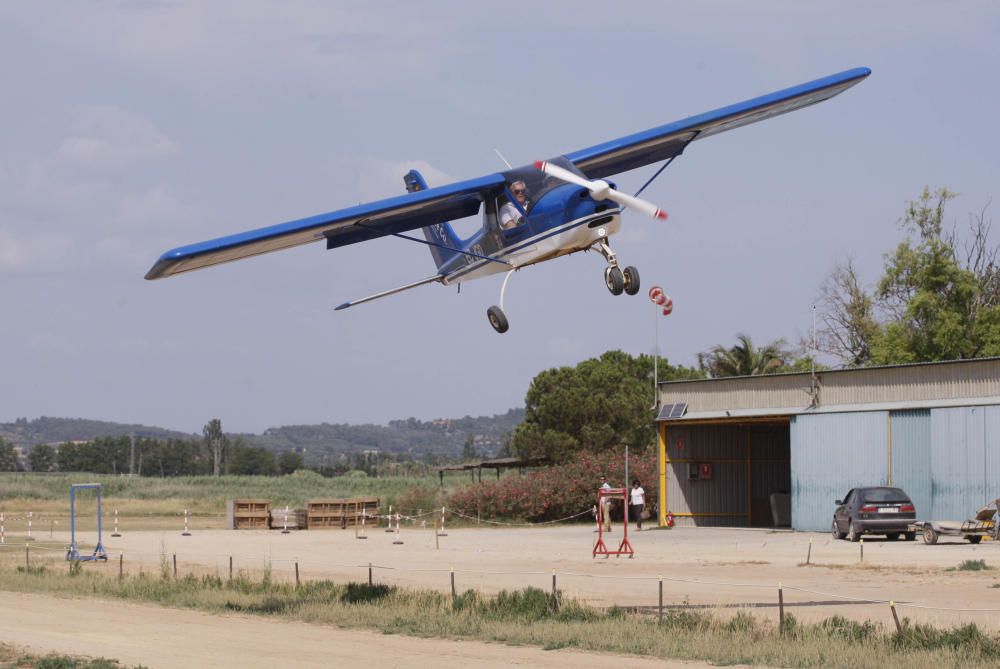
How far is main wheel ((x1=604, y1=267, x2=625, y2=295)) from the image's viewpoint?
1953cm

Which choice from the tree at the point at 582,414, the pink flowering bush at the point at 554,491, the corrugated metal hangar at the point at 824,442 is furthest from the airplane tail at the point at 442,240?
the tree at the point at 582,414

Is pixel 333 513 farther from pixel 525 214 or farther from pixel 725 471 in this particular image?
pixel 525 214

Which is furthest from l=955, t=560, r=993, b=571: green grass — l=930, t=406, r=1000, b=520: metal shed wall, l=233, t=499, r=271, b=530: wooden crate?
l=233, t=499, r=271, b=530: wooden crate

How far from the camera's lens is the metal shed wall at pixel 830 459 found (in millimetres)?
40188

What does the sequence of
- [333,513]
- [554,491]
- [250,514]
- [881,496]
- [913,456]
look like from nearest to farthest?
1. [881,496]
2. [913,456]
3. [554,491]
4. [333,513]
5. [250,514]

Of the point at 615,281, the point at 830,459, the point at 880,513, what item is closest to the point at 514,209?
the point at 615,281

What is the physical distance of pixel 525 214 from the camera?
21391 millimetres

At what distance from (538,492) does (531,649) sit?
112 ft

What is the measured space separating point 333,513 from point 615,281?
34.6 metres

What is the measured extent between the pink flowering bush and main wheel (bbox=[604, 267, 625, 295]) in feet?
106

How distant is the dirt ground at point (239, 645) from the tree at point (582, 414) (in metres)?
49.1

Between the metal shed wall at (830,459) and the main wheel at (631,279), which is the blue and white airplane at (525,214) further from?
the metal shed wall at (830,459)

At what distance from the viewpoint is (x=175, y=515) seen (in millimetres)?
66062

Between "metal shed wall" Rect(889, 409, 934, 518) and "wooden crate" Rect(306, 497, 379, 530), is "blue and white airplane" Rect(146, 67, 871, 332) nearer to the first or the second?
"metal shed wall" Rect(889, 409, 934, 518)
